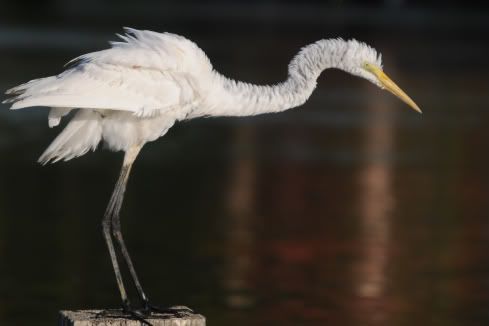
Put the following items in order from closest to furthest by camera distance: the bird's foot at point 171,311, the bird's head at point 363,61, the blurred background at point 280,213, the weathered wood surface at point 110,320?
the weathered wood surface at point 110,320 → the bird's foot at point 171,311 → the bird's head at point 363,61 → the blurred background at point 280,213

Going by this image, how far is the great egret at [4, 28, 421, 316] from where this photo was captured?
271 inches

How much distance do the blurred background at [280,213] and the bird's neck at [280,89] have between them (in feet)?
0.90

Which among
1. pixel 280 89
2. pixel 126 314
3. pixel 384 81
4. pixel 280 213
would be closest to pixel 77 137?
pixel 126 314

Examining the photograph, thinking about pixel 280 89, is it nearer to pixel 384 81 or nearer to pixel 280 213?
pixel 384 81

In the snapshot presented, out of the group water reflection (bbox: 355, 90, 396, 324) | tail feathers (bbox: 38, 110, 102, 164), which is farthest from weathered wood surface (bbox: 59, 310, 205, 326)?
Result: water reflection (bbox: 355, 90, 396, 324)

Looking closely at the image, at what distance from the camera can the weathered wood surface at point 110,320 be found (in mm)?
6105

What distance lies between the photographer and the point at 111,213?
7234 mm

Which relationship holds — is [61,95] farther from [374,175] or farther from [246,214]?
[374,175]

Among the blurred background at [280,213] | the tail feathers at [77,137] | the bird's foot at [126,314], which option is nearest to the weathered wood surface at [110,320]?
the bird's foot at [126,314]

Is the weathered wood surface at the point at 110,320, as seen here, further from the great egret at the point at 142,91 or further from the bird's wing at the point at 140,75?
the bird's wing at the point at 140,75

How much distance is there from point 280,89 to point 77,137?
1.11 m

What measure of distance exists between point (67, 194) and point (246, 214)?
1962 mm

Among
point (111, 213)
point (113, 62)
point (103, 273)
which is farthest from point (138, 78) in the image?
point (103, 273)

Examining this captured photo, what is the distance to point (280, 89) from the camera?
293 inches
